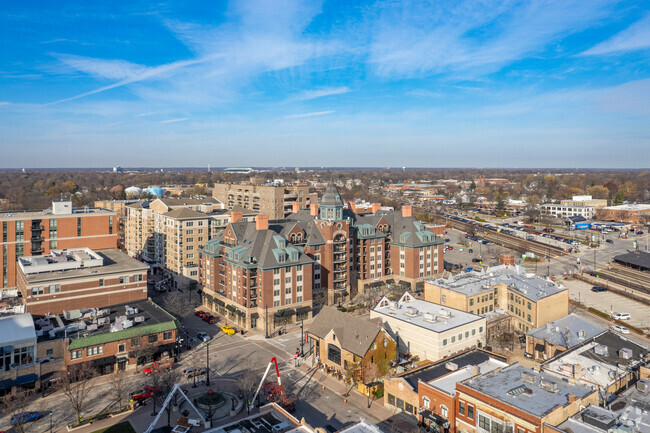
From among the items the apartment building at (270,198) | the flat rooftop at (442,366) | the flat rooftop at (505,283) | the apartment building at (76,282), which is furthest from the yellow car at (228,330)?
the apartment building at (270,198)

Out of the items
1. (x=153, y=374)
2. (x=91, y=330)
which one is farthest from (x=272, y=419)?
(x=91, y=330)

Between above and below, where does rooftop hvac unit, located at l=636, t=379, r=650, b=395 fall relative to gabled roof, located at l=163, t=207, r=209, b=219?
below

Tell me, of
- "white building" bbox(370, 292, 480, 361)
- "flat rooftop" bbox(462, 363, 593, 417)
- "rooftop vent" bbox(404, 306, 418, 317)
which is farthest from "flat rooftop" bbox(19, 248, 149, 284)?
"flat rooftop" bbox(462, 363, 593, 417)

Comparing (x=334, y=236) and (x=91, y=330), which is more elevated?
(x=334, y=236)

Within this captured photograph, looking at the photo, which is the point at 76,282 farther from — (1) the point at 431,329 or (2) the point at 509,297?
(2) the point at 509,297

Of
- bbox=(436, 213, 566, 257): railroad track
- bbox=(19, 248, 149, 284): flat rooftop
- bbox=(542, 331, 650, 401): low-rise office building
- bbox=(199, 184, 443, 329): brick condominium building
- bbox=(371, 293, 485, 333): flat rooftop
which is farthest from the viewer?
bbox=(436, 213, 566, 257): railroad track

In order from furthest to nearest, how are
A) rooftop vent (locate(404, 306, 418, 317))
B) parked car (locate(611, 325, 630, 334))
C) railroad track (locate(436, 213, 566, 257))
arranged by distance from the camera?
railroad track (locate(436, 213, 566, 257)) < parked car (locate(611, 325, 630, 334)) < rooftop vent (locate(404, 306, 418, 317))

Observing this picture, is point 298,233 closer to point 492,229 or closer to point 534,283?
point 534,283

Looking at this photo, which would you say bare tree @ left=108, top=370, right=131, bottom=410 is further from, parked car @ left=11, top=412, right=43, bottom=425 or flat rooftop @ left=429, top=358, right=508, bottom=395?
flat rooftop @ left=429, top=358, right=508, bottom=395

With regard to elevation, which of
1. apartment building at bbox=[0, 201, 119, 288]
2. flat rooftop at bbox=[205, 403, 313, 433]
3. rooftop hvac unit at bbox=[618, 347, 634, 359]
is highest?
apartment building at bbox=[0, 201, 119, 288]
